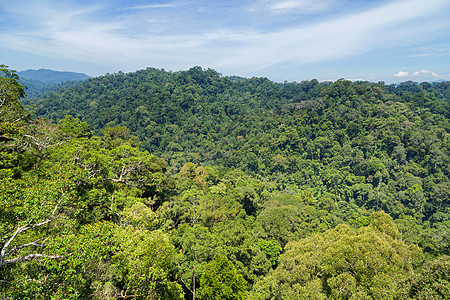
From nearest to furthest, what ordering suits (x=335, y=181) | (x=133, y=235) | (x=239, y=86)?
1. (x=133, y=235)
2. (x=335, y=181)
3. (x=239, y=86)

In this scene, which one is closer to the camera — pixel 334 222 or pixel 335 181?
pixel 334 222

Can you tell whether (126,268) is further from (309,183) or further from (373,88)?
(373,88)

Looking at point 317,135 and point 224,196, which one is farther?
point 317,135

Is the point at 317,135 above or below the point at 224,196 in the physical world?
above

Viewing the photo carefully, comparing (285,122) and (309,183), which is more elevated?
(285,122)

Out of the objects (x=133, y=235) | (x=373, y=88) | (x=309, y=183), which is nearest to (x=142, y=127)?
(x=309, y=183)

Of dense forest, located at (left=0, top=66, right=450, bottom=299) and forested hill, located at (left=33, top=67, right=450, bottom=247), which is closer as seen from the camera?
Result: dense forest, located at (left=0, top=66, right=450, bottom=299)

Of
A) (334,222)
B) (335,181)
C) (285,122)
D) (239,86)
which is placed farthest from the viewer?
(239,86)

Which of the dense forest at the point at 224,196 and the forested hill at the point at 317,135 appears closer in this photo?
the dense forest at the point at 224,196
